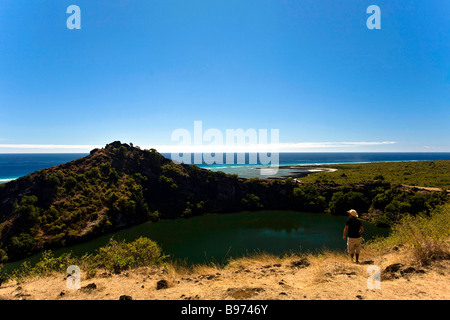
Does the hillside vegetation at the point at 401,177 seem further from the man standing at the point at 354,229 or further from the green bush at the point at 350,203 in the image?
the man standing at the point at 354,229

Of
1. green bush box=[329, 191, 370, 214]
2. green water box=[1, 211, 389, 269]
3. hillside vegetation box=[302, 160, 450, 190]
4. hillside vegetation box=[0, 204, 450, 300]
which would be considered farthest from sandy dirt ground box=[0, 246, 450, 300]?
hillside vegetation box=[302, 160, 450, 190]

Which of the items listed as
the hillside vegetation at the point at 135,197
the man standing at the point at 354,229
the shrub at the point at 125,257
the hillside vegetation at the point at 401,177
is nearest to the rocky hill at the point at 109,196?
the hillside vegetation at the point at 135,197

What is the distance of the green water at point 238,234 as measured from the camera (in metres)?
31.5

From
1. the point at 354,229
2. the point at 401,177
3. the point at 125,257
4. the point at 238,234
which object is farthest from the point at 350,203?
the point at 125,257

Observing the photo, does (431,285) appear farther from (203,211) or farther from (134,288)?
(203,211)

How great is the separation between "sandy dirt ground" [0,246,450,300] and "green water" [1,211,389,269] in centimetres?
1561

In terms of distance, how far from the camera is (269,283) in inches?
391

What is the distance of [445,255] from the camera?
9.41m

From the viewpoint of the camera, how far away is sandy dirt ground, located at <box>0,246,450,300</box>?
25.0 feet

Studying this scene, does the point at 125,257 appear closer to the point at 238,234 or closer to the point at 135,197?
the point at 238,234

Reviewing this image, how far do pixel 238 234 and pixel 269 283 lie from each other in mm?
30896
